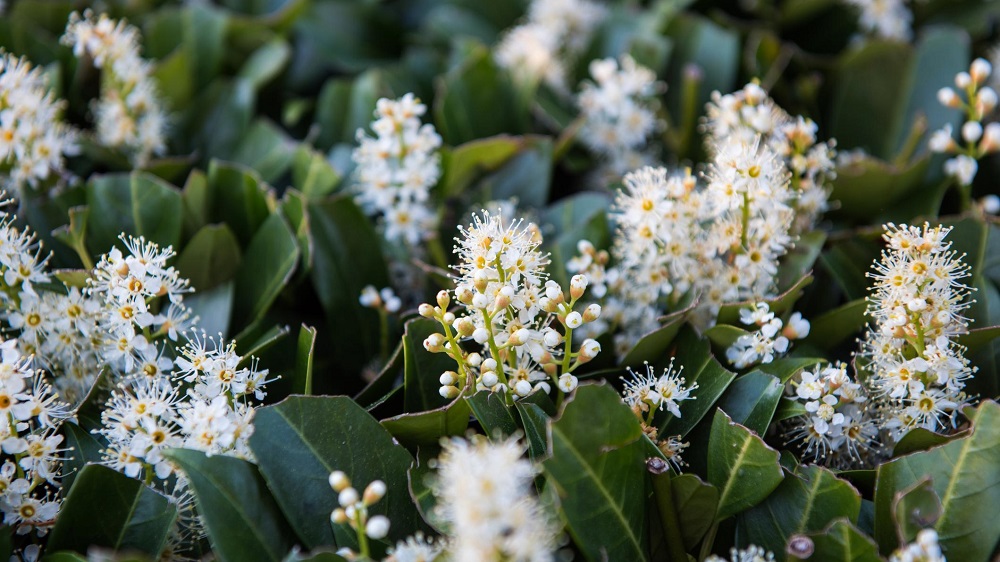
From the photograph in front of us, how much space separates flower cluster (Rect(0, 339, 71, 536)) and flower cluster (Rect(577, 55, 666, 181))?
119 cm

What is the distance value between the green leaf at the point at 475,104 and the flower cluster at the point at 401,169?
10.2 inches

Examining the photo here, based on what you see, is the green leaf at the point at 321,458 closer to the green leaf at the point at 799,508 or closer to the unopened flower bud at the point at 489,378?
the unopened flower bud at the point at 489,378

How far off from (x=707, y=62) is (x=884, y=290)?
0.98 m

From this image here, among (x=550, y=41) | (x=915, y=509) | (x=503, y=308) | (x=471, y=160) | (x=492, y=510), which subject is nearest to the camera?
(x=492, y=510)

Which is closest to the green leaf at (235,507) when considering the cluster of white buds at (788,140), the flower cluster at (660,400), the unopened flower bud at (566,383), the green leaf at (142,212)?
the unopened flower bud at (566,383)

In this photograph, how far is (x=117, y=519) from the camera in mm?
1124

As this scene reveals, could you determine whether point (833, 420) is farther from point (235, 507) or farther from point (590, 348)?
point (235, 507)

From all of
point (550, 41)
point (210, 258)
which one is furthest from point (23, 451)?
point (550, 41)

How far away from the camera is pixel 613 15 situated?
7.09 feet

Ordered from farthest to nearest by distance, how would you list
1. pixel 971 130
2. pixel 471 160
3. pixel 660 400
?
1. pixel 471 160
2. pixel 971 130
3. pixel 660 400

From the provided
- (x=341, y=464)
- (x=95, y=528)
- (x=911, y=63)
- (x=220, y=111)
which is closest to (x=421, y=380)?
(x=341, y=464)

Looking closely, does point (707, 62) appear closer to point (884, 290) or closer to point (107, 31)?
point (884, 290)

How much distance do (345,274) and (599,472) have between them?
709 mm

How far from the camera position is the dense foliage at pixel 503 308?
1.07m
